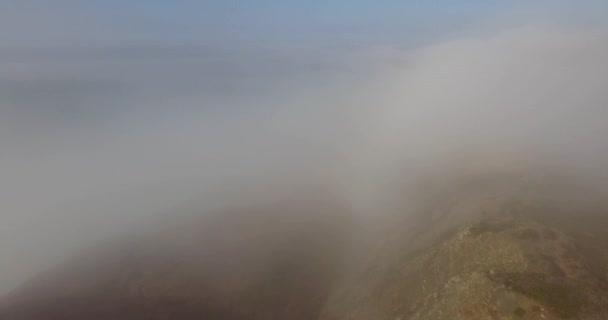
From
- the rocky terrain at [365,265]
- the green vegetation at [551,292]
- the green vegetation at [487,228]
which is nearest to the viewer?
the green vegetation at [551,292]

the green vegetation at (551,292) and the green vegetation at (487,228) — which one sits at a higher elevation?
the green vegetation at (487,228)

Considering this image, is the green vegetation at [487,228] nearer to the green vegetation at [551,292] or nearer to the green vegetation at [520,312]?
the green vegetation at [551,292]

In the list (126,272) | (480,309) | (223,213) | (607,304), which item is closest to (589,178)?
(607,304)

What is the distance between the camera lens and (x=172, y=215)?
18188cm

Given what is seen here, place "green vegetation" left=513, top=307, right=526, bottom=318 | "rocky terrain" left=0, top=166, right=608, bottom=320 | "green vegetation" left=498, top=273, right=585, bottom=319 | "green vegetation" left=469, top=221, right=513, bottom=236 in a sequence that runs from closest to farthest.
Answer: "green vegetation" left=513, top=307, right=526, bottom=318 → "green vegetation" left=498, top=273, right=585, bottom=319 → "rocky terrain" left=0, top=166, right=608, bottom=320 → "green vegetation" left=469, top=221, right=513, bottom=236

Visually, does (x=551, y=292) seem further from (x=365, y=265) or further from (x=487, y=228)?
(x=365, y=265)

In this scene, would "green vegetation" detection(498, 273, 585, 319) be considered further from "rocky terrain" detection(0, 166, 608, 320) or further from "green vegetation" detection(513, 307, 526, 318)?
"green vegetation" detection(513, 307, 526, 318)

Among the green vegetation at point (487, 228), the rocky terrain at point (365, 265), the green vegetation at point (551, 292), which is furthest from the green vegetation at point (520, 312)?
the green vegetation at point (487, 228)

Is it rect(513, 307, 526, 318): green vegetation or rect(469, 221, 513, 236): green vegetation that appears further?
rect(469, 221, 513, 236): green vegetation

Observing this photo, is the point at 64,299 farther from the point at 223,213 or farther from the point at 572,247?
the point at 572,247

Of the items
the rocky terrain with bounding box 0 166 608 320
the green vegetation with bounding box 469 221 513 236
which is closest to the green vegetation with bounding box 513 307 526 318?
the rocky terrain with bounding box 0 166 608 320

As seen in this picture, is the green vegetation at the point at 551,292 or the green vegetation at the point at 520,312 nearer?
the green vegetation at the point at 520,312

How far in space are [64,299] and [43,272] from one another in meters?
32.0

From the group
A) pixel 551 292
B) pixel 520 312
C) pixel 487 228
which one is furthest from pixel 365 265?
pixel 520 312
